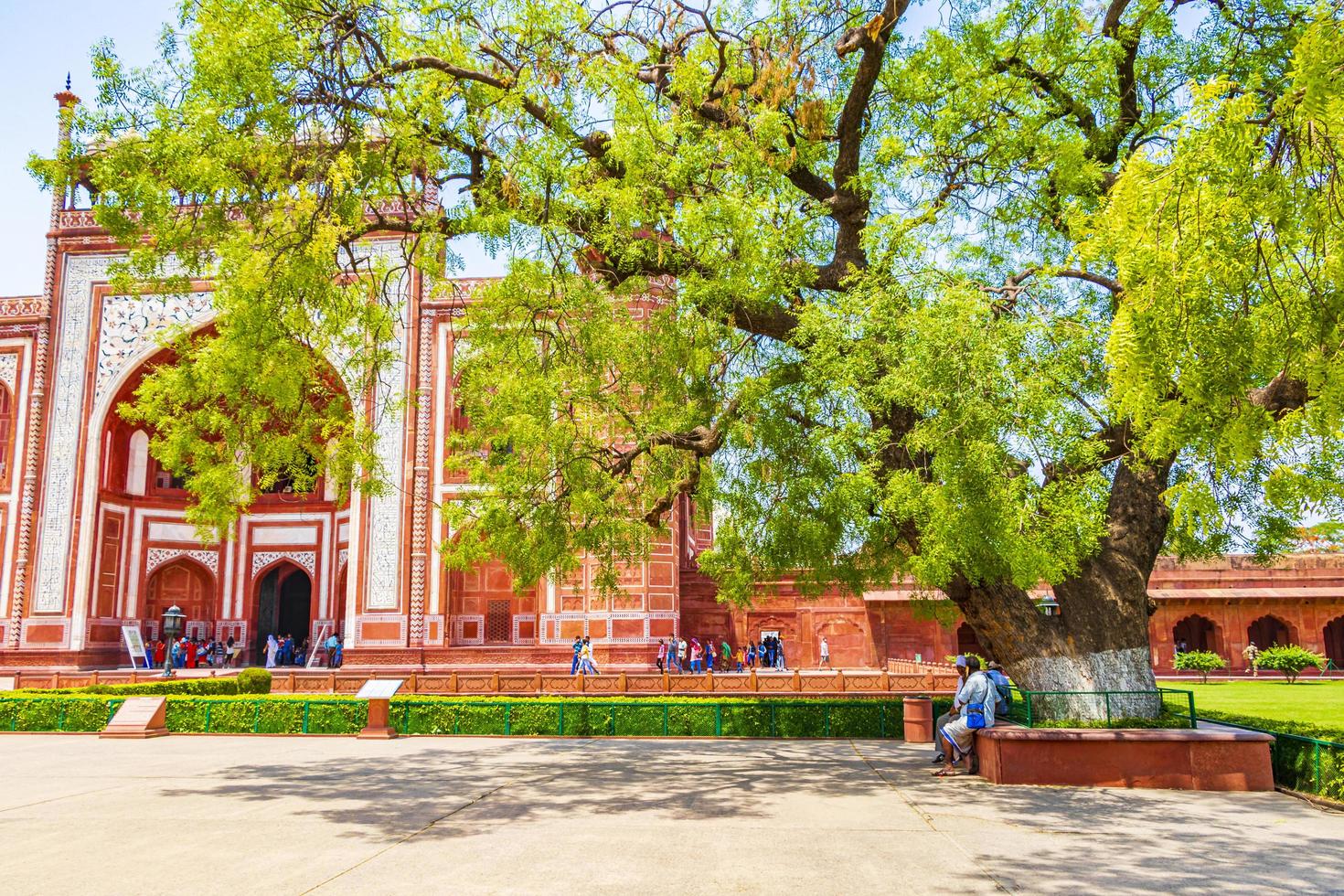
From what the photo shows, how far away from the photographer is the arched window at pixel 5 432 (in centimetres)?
2444

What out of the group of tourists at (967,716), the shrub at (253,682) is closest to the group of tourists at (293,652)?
the shrub at (253,682)

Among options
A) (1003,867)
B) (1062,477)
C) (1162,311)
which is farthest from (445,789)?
(1162,311)

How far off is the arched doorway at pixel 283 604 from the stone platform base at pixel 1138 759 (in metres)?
23.3

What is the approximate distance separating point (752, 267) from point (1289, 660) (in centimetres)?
2251

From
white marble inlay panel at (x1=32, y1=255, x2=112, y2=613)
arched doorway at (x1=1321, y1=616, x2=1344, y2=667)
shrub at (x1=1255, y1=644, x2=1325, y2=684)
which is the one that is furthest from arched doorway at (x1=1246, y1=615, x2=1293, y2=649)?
white marble inlay panel at (x1=32, y1=255, x2=112, y2=613)

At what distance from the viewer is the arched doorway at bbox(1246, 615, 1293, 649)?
101 feet

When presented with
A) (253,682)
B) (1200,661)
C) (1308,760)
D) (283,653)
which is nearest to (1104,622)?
(1308,760)

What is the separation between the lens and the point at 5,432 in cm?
2480

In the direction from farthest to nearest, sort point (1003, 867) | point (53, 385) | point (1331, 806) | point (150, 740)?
point (53, 385) < point (150, 740) < point (1331, 806) < point (1003, 867)

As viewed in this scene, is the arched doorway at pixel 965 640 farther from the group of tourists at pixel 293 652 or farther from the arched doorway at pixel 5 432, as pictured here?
the arched doorway at pixel 5 432

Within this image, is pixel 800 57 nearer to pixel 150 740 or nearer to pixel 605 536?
pixel 605 536

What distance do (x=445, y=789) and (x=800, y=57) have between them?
25.0ft

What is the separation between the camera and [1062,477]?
8508 mm

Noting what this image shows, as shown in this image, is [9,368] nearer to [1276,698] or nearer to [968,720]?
[968,720]
